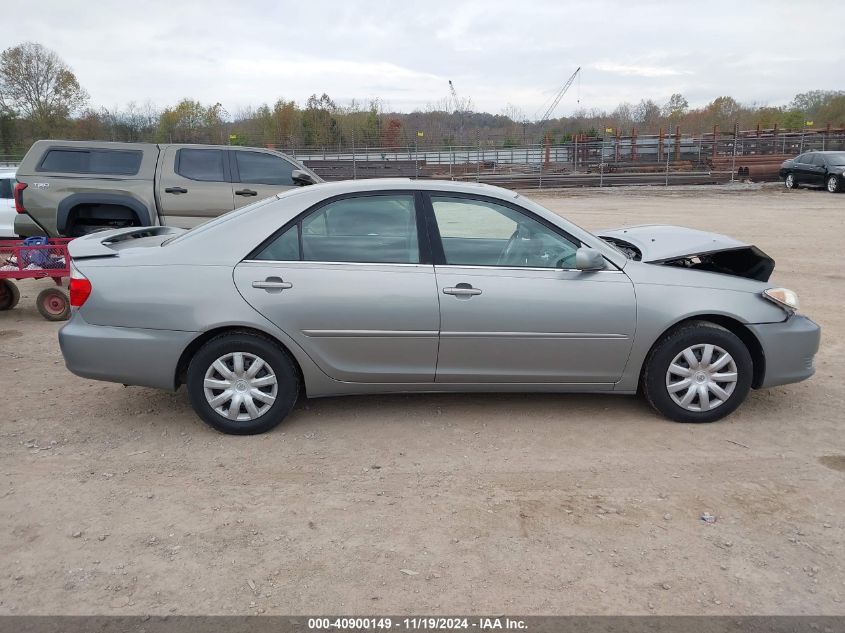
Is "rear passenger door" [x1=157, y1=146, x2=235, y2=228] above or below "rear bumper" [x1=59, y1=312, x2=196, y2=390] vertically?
above

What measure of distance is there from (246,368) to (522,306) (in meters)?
1.78

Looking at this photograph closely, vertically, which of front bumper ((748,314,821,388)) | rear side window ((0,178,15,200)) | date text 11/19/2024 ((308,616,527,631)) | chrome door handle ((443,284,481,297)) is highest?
rear side window ((0,178,15,200))

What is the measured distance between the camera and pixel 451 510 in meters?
3.45

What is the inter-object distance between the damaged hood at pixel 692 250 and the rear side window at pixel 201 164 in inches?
229

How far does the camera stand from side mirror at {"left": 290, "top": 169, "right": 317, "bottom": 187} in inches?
368

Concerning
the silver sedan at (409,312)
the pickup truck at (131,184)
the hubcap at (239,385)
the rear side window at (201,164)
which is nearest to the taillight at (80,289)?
the silver sedan at (409,312)

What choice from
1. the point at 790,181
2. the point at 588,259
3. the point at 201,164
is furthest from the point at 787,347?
the point at 790,181

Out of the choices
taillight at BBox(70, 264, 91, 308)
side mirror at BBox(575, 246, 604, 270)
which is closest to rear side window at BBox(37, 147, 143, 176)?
taillight at BBox(70, 264, 91, 308)

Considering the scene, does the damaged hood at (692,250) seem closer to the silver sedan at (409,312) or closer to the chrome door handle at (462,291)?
the silver sedan at (409,312)

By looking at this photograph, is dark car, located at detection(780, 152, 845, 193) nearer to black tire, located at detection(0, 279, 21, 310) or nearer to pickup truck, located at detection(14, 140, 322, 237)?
pickup truck, located at detection(14, 140, 322, 237)

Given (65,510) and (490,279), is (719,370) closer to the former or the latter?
(490,279)

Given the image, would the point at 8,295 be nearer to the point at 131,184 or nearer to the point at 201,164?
the point at 131,184

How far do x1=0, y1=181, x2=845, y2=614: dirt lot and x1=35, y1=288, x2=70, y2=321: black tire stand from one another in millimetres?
2299

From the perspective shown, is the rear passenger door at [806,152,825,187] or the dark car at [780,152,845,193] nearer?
the dark car at [780,152,845,193]
